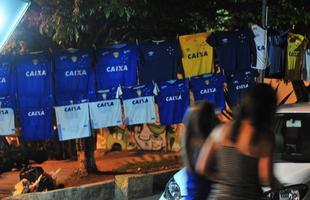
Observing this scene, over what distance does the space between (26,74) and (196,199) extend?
16.7 ft

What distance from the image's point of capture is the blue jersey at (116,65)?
8586 mm

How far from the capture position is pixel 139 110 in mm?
8875

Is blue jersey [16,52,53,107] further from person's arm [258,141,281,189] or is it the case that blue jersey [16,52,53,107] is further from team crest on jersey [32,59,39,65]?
person's arm [258,141,281,189]

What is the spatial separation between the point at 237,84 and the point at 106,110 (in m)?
2.57

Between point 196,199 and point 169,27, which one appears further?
point 169,27

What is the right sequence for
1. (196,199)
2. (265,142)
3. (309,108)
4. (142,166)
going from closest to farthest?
(265,142)
(196,199)
(309,108)
(142,166)

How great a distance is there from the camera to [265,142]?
3076 mm

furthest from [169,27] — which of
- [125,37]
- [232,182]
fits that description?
[232,182]

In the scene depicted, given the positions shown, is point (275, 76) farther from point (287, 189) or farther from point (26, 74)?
point (287, 189)

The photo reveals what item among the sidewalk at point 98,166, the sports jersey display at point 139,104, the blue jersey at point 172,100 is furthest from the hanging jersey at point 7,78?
the blue jersey at point 172,100

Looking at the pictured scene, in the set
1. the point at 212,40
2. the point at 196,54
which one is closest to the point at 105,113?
the point at 196,54

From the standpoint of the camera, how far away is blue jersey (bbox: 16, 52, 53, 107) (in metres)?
8.21

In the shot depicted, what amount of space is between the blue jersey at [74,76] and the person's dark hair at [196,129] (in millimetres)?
4849

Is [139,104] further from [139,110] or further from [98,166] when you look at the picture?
[98,166]
